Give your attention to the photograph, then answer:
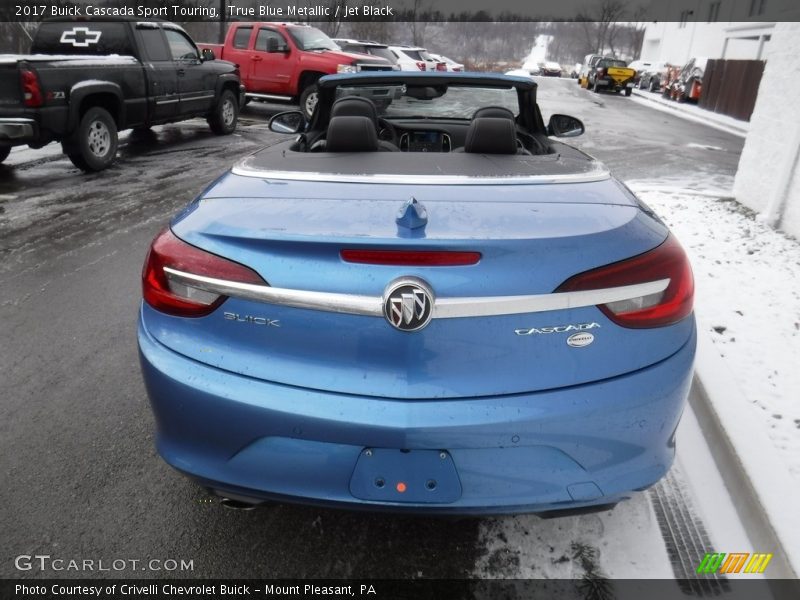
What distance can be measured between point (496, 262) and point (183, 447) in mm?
1102

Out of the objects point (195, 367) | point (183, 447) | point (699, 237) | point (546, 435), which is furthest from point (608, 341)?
point (699, 237)

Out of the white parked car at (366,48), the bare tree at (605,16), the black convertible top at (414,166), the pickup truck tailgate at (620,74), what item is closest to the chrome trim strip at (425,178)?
the black convertible top at (414,166)

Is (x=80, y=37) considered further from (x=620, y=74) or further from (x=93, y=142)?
(x=620, y=74)

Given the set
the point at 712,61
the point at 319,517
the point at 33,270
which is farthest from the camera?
the point at 712,61

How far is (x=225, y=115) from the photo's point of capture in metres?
12.0

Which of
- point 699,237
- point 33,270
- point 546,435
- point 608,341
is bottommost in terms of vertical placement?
point 33,270

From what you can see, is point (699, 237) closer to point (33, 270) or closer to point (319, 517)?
point (319, 517)

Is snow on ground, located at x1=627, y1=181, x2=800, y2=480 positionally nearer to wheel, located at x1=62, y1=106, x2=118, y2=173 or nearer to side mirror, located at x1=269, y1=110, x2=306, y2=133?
side mirror, located at x1=269, y1=110, x2=306, y2=133

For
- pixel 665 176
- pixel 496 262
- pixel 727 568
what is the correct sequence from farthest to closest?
1. pixel 665 176
2. pixel 727 568
3. pixel 496 262

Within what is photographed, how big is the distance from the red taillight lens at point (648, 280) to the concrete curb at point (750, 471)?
0.94 metres

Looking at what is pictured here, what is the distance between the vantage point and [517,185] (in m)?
2.08

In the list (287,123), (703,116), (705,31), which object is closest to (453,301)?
(287,123)

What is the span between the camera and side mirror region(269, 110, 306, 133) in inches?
160
